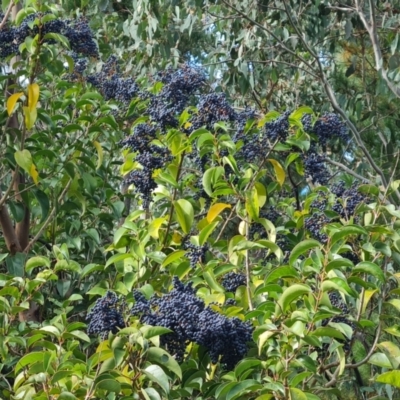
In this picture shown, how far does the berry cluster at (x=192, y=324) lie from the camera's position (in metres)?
1.66

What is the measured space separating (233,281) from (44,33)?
946 millimetres

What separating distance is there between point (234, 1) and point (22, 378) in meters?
3.21

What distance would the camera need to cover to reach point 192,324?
1656 millimetres

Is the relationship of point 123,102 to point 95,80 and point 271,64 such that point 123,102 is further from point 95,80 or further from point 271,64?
point 271,64

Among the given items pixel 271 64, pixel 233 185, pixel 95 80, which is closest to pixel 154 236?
pixel 233 185

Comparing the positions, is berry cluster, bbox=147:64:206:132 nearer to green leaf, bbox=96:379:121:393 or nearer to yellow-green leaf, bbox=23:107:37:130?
yellow-green leaf, bbox=23:107:37:130

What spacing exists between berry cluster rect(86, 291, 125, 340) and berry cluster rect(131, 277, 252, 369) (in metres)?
0.04

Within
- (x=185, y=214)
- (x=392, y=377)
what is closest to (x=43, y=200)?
(x=185, y=214)

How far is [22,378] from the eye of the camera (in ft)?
6.26

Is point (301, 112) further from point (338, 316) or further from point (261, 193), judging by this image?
point (338, 316)

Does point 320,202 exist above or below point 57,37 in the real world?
below

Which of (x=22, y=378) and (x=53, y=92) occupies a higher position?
(x=53, y=92)

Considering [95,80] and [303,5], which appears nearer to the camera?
[95,80]

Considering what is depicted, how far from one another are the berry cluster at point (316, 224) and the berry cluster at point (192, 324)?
1.65 feet
